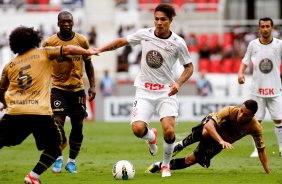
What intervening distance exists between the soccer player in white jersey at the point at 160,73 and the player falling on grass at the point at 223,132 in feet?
1.77

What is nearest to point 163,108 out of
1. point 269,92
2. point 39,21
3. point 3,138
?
point 3,138

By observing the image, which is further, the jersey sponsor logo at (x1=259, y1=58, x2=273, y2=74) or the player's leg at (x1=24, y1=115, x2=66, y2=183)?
the jersey sponsor logo at (x1=259, y1=58, x2=273, y2=74)

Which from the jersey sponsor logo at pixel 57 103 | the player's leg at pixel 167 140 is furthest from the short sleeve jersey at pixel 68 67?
the player's leg at pixel 167 140

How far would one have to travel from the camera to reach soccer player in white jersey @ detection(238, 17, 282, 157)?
16.7 metres

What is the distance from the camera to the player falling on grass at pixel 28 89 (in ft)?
36.9

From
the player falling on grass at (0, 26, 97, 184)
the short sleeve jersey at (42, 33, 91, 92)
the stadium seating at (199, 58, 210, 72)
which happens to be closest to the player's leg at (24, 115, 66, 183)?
the player falling on grass at (0, 26, 97, 184)

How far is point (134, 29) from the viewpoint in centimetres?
3594

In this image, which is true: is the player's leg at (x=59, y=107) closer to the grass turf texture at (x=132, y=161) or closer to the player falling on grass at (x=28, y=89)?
the grass turf texture at (x=132, y=161)

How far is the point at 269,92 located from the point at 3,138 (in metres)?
7.18

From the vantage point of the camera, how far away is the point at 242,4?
43.7 m

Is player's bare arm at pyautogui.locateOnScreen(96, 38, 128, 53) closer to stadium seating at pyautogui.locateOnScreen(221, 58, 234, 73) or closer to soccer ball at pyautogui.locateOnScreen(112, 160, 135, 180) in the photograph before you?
soccer ball at pyautogui.locateOnScreen(112, 160, 135, 180)

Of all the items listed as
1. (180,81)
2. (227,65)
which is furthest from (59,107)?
(227,65)

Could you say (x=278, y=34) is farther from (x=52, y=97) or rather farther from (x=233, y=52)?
(x=52, y=97)

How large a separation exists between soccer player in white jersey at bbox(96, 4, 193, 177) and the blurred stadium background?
17.5 metres
